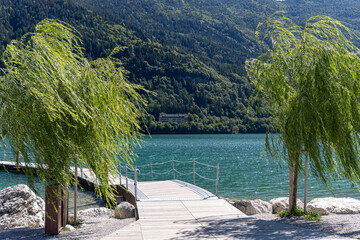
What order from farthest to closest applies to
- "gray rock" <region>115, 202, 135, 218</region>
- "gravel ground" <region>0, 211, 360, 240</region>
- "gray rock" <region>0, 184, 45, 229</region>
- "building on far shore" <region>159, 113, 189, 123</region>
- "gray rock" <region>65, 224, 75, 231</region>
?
"building on far shore" <region>159, 113, 189, 123</region>
"gray rock" <region>115, 202, 135, 218</region>
"gray rock" <region>0, 184, 45, 229</region>
"gray rock" <region>65, 224, 75, 231</region>
"gravel ground" <region>0, 211, 360, 240</region>

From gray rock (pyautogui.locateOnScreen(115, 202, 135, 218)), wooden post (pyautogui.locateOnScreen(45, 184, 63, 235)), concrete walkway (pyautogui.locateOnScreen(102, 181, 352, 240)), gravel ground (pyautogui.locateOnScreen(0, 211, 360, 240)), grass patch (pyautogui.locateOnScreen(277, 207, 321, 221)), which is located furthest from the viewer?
gray rock (pyautogui.locateOnScreen(115, 202, 135, 218))

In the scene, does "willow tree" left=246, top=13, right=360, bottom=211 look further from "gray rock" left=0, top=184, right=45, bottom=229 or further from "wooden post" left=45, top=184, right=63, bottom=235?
"gray rock" left=0, top=184, right=45, bottom=229

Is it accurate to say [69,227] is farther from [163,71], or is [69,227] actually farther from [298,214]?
[163,71]

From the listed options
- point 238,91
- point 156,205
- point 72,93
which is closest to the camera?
point 72,93

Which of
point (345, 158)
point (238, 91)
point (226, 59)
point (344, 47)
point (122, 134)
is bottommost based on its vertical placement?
point (345, 158)

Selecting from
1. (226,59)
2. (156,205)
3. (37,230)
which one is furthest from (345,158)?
(226,59)

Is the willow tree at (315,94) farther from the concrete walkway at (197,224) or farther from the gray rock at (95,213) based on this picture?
the gray rock at (95,213)

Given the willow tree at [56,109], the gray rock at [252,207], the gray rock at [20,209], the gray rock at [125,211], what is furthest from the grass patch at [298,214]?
the gray rock at [20,209]

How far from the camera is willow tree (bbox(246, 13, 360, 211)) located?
9.30 metres

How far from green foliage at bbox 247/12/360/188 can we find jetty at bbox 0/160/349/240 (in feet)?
6.98

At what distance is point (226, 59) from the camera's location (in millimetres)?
192750

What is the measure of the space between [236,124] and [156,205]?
126 m

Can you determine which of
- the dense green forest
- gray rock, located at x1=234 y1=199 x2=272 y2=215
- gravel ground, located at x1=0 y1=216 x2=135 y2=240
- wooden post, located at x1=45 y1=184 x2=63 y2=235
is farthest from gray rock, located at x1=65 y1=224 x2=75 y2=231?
the dense green forest

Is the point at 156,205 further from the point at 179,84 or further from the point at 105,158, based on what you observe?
the point at 179,84
